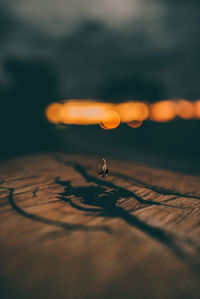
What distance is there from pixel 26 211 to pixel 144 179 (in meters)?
3.83

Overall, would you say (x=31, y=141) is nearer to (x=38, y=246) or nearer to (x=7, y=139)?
(x=7, y=139)

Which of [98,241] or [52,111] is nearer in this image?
[98,241]

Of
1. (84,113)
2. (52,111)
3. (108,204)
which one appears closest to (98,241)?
(108,204)

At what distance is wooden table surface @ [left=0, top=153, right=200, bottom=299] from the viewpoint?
191 centimetres

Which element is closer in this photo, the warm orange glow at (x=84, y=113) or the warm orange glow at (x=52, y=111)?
the warm orange glow at (x=52, y=111)

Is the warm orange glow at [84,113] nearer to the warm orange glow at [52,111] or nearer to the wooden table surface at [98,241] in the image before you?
the warm orange glow at [52,111]

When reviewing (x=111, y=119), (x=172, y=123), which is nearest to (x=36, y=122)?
(x=172, y=123)

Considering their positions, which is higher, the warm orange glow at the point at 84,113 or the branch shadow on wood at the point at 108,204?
the warm orange glow at the point at 84,113

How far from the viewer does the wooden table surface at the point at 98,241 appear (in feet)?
6.26

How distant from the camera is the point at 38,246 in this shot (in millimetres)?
2453

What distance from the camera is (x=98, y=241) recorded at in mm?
2580

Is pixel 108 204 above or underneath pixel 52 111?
underneath

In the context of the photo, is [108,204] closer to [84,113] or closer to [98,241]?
[98,241]

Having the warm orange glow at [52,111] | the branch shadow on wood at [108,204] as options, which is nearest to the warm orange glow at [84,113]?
the warm orange glow at [52,111]
